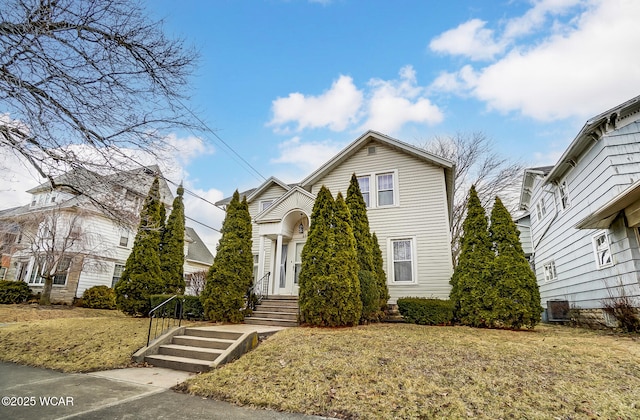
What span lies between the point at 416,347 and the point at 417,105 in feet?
40.7

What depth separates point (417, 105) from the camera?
1491cm

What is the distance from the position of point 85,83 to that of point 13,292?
65.0ft

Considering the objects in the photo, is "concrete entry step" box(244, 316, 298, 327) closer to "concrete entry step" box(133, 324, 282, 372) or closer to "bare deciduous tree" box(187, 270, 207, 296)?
"concrete entry step" box(133, 324, 282, 372)

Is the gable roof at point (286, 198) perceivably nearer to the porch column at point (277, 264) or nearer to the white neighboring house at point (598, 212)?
the porch column at point (277, 264)

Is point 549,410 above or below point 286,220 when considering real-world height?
below

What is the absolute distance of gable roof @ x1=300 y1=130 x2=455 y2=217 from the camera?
12.1 m

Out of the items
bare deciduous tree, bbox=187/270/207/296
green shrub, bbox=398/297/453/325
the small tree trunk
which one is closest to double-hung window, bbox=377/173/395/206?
green shrub, bbox=398/297/453/325

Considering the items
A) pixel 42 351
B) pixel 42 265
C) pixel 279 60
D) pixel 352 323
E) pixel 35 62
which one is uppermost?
pixel 279 60

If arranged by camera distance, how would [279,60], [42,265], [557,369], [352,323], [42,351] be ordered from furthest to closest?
[42,265] < [279,60] < [352,323] < [42,351] < [557,369]

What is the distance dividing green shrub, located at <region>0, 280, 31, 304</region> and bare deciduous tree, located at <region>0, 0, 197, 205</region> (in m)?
18.5

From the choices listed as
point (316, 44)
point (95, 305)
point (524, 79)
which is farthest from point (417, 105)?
point (95, 305)

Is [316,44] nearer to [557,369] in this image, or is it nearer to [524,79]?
[524,79]

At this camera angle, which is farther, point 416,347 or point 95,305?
point 95,305

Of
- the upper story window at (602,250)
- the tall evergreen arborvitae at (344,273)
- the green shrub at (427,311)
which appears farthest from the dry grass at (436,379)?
the upper story window at (602,250)
